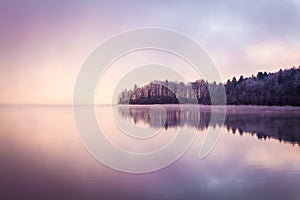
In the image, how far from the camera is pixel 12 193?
9141mm

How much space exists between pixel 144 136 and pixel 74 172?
1047 centimetres

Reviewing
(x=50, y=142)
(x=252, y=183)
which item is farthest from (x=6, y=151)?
(x=252, y=183)

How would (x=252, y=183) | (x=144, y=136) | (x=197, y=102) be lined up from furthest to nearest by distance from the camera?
(x=197, y=102), (x=144, y=136), (x=252, y=183)

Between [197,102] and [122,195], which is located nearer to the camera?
[122,195]

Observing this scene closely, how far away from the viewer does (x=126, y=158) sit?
14297mm

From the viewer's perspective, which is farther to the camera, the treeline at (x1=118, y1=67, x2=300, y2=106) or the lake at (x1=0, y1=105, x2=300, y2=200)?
the treeline at (x1=118, y1=67, x2=300, y2=106)

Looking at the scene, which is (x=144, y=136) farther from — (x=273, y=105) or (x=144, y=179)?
(x=273, y=105)

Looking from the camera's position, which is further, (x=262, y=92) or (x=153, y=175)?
(x=262, y=92)

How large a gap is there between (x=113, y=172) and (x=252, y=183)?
4146mm

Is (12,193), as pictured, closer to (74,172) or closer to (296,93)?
(74,172)

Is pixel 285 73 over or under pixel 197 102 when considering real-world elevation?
over

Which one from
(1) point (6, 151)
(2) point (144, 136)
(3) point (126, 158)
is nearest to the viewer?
(3) point (126, 158)

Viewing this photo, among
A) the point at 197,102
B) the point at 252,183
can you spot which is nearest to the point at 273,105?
the point at 197,102

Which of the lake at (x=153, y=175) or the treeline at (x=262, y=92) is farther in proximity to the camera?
the treeline at (x=262, y=92)
